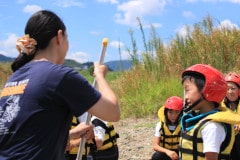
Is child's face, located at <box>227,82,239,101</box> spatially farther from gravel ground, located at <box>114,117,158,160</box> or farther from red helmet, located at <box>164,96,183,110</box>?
gravel ground, located at <box>114,117,158,160</box>

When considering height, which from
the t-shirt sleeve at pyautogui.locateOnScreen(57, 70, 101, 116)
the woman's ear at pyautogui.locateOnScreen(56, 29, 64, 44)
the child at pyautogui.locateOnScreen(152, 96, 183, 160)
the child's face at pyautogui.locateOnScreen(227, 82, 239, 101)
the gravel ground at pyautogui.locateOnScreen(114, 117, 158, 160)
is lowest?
the gravel ground at pyautogui.locateOnScreen(114, 117, 158, 160)

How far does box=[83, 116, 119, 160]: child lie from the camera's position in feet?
13.4

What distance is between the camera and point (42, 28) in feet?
8.08

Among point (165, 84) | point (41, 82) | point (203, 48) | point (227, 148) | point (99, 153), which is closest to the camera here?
point (41, 82)

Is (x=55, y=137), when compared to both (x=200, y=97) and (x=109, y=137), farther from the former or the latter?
(x=109, y=137)

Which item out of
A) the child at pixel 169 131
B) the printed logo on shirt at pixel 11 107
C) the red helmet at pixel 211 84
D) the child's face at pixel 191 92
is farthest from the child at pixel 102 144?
the printed logo on shirt at pixel 11 107

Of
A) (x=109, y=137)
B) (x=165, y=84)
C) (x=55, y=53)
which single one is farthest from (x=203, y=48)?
(x=55, y=53)

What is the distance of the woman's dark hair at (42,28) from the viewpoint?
246 cm

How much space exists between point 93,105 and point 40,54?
42 centimetres

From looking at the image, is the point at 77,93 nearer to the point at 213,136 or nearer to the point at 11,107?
the point at 11,107

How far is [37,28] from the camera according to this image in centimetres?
247

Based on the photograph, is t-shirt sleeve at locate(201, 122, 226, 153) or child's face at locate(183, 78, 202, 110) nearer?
t-shirt sleeve at locate(201, 122, 226, 153)

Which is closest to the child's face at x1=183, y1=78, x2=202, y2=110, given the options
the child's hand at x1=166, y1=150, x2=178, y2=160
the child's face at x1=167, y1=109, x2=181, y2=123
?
the child's hand at x1=166, y1=150, x2=178, y2=160

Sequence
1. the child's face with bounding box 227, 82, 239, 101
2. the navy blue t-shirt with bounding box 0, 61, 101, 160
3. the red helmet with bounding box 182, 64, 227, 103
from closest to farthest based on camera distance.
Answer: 1. the navy blue t-shirt with bounding box 0, 61, 101, 160
2. the red helmet with bounding box 182, 64, 227, 103
3. the child's face with bounding box 227, 82, 239, 101
